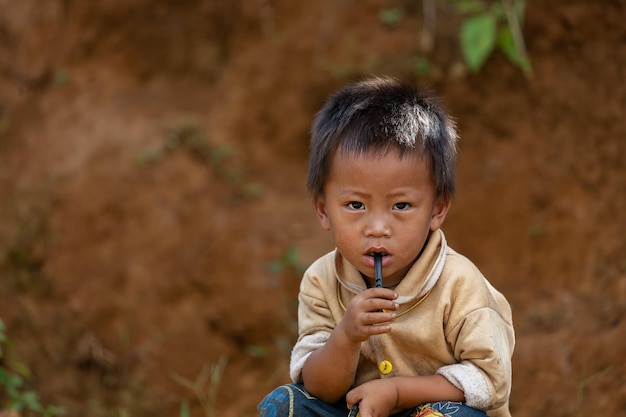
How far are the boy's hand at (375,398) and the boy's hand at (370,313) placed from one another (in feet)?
0.56

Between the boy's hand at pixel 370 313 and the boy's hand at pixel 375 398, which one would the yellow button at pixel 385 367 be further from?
the boy's hand at pixel 370 313

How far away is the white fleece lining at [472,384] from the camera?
2297mm

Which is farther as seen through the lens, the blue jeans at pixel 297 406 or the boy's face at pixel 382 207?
the blue jeans at pixel 297 406

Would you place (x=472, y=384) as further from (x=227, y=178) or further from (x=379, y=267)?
(x=227, y=178)

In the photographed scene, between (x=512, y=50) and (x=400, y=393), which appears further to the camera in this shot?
(x=512, y=50)

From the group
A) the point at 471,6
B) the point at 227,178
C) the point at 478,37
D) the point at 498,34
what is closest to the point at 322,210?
the point at 478,37

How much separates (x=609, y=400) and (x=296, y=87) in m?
2.72

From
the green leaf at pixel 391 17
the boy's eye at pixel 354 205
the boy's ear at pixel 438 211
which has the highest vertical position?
the green leaf at pixel 391 17

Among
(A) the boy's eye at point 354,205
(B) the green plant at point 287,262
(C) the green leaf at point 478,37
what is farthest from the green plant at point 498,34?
(A) the boy's eye at point 354,205

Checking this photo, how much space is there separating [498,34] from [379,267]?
2.84 meters

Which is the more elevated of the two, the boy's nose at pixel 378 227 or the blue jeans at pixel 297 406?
the boy's nose at pixel 378 227

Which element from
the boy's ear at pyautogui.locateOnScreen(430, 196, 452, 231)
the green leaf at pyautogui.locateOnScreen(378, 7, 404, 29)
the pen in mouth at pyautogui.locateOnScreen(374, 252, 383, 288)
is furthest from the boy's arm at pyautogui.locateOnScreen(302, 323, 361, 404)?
the green leaf at pyautogui.locateOnScreen(378, 7, 404, 29)

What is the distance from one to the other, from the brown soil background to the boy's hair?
76.0 inches

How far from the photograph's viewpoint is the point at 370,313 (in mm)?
2197
